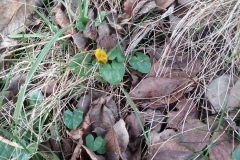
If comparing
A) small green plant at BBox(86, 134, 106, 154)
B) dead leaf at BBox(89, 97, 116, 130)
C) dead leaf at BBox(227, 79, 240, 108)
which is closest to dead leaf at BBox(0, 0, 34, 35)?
dead leaf at BBox(89, 97, 116, 130)

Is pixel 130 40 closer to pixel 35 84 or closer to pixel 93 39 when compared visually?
pixel 93 39

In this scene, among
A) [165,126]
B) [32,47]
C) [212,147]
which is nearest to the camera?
[212,147]

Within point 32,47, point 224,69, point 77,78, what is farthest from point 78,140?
point 224,69

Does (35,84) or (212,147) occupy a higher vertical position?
(35,84)

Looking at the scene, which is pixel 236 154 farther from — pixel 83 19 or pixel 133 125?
pixel 83 19

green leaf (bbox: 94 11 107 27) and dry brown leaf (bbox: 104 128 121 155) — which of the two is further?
green leaf (bbox: 94 11 107 27)

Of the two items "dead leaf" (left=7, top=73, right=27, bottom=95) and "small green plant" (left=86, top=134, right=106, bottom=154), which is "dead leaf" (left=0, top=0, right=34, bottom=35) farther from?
"small green plant" (left=86, top=134, right=106, bottom=154)

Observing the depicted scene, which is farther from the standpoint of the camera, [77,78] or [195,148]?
[77,78]
